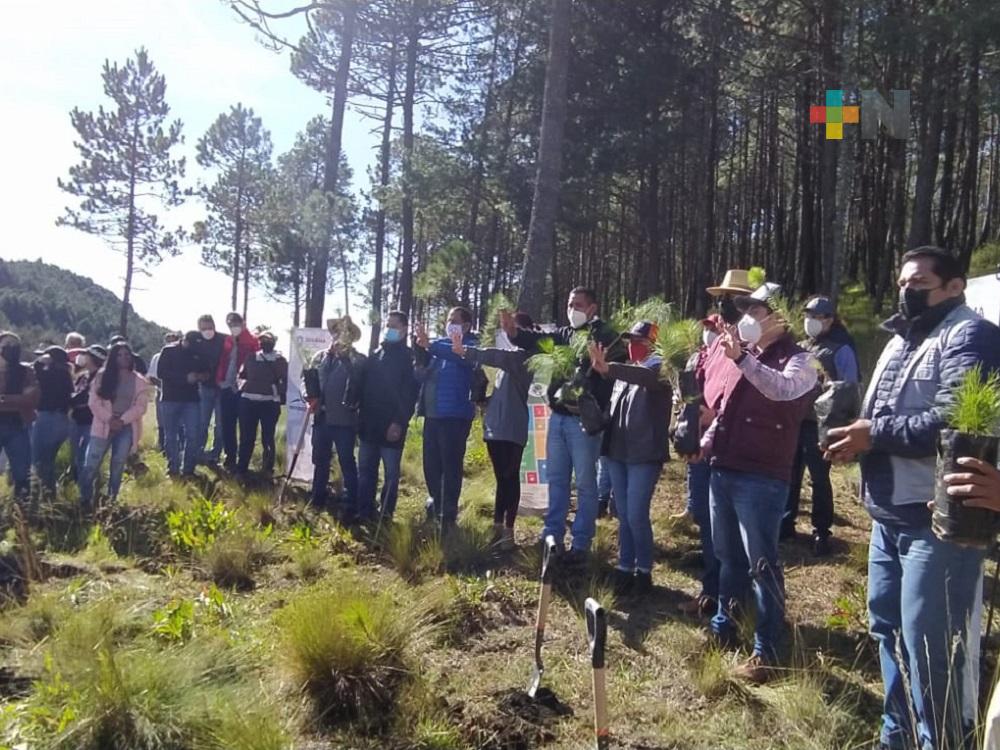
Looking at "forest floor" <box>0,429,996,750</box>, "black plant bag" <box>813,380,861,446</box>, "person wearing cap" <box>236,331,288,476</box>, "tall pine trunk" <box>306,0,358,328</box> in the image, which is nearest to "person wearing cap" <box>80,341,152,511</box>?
"person wearing cap" <box>236,331,288,476</box>

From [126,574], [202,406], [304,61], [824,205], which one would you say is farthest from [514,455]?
[824,205]

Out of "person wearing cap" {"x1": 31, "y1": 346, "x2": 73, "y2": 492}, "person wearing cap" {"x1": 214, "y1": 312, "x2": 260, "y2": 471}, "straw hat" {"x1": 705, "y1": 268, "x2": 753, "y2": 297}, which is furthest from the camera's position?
"person wearing cap" {"x1": 214, "y1": 312, "x2": 260, "y2": 471}

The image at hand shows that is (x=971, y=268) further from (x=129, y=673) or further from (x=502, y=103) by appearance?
(x=129, y=673)

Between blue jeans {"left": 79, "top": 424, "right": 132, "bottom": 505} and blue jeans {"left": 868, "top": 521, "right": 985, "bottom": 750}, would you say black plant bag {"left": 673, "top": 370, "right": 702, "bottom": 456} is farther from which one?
blue jeans {"left": 79, "top": 424, "right": 132, "bottom": 505}

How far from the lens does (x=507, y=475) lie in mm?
6891

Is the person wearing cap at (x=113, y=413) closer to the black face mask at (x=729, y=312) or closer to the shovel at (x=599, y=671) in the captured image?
the black face mask at (x=729, y=312)

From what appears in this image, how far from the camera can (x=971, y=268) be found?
20.7 metres

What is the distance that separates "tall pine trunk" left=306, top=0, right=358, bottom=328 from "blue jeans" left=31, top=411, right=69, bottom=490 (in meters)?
6.75

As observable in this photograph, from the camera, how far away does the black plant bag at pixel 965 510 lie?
2443 millimetres

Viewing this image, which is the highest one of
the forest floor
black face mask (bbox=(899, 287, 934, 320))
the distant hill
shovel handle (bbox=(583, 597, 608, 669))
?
Result: the distant hill

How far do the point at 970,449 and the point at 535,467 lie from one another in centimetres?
609

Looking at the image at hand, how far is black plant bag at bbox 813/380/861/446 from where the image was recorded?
124 inches
